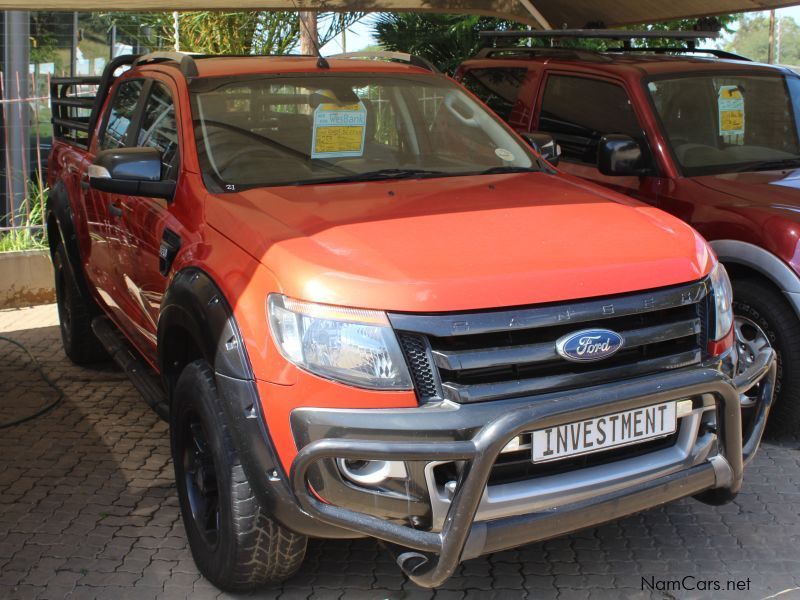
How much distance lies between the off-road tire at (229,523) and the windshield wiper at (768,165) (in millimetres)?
3238

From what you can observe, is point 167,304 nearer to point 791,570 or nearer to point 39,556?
point 39,556

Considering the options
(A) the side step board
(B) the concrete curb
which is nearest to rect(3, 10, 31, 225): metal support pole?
(B) the concrete curb

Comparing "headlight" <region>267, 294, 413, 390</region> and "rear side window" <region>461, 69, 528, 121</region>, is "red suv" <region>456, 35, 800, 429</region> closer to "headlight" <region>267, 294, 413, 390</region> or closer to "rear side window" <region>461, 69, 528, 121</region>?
"rear side window" <region>461, 69, 528, 121</region>

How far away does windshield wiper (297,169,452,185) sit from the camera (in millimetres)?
3799

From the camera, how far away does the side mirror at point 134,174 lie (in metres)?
3.69

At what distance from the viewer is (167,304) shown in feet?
11.3

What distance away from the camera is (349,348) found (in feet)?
8.98

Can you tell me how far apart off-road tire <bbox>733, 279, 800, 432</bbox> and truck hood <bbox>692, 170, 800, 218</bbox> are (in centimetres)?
36

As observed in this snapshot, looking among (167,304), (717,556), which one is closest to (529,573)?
(717,556)

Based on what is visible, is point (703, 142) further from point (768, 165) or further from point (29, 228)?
point (29, 228)

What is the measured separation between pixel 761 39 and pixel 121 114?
30.8 meters

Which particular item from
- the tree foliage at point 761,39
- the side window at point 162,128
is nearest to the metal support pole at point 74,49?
the side window at point 162,128

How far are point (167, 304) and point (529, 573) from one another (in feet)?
5.38

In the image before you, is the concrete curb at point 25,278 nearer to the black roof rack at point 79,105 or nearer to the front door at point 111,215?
the black roof rack at point 79,105
